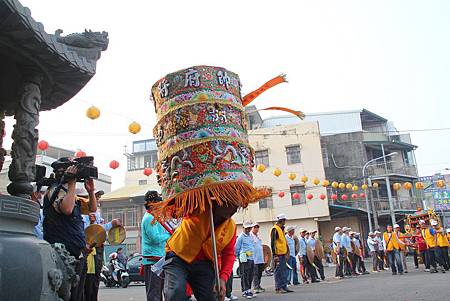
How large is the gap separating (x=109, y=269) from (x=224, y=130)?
14.8m

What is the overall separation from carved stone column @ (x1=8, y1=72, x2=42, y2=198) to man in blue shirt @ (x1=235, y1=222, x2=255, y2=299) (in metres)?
7.14

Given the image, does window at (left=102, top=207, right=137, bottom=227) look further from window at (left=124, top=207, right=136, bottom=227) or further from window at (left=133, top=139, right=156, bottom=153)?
window at (left=133, top=139, right=156, bottom=153)

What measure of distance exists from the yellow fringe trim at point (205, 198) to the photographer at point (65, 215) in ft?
3.77

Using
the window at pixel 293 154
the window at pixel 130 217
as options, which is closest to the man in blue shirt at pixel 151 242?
the window at pixel 293 154

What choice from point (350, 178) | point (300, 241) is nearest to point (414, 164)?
point (350, 178)

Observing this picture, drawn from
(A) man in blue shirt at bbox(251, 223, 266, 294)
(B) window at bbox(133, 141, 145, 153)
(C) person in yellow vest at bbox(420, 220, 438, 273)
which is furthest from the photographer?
(B) window at bbox(133, 141, 145, 153)

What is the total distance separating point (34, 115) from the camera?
438cm

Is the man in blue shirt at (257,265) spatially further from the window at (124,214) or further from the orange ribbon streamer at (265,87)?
the window at (124,214)

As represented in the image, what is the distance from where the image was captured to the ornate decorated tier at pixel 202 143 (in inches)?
139

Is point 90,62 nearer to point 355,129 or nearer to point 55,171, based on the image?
point 55,171

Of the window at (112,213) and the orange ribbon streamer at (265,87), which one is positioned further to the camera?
the window at (112,213)

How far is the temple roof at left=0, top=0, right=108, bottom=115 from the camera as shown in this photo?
12.7ft

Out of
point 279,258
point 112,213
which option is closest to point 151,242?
point 279,258

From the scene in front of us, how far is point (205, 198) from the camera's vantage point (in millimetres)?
3496
